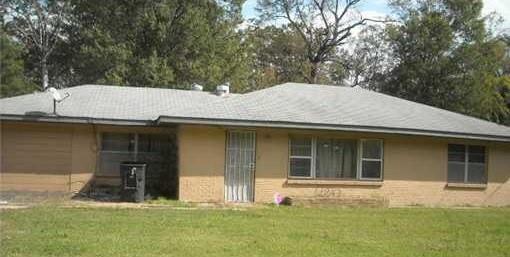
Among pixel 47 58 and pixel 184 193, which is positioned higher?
pixel 47 58

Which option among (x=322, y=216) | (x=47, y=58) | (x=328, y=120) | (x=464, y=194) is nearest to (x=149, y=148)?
(x=328, y=120)

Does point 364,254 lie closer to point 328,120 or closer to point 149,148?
point 328,120

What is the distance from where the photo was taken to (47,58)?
1628 inches

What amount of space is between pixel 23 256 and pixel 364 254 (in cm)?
514

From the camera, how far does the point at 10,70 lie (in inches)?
1481

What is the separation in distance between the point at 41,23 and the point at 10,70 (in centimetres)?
482

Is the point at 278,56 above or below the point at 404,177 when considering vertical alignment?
above

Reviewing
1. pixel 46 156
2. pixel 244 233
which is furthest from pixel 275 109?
pixel 244 233

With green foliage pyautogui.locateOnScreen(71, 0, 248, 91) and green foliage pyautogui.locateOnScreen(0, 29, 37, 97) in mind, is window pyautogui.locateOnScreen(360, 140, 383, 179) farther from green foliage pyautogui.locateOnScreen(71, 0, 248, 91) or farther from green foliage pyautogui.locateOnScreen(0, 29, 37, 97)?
green foliage pyautogui.locateOnScreen(0, 29, 37, 97)

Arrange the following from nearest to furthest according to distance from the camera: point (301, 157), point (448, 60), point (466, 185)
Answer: point (301, 157), point (466, 185), point (448, 60)

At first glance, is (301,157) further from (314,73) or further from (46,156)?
→ (314,73)

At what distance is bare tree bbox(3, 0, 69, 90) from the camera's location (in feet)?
133

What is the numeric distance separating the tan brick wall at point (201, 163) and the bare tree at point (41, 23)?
25.1m

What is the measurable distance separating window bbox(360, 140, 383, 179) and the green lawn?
10.5 ft
